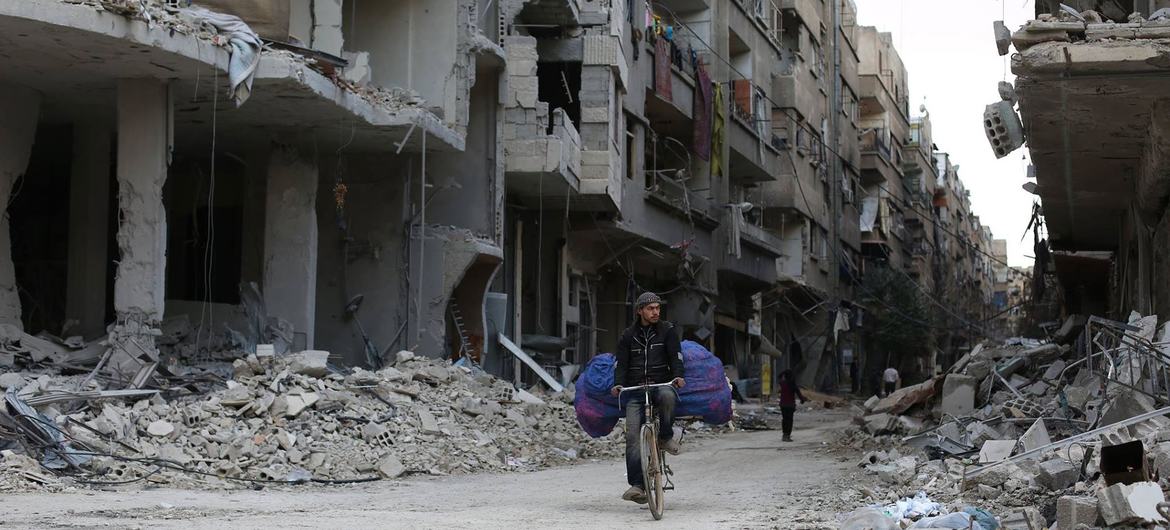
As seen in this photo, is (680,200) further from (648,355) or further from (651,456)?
(651,456)

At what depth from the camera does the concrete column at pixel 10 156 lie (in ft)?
59.6

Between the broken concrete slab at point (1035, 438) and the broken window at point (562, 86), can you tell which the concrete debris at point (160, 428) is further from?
the broken window at point (562, 86)

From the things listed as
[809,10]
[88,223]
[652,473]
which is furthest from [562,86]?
[809,10]

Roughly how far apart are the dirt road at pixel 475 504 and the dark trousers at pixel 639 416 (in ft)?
1.61

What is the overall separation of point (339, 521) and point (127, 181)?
992 centimetres

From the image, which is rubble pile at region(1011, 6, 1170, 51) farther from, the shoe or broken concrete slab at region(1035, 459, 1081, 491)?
the shoe

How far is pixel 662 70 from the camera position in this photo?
34656 mm

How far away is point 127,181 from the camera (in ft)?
59.7

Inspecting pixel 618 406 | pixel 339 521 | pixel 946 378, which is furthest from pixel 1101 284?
pixel 339 521

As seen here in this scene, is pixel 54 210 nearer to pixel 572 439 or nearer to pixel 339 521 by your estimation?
pixel 572 439

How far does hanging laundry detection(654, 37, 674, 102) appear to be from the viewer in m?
34.2

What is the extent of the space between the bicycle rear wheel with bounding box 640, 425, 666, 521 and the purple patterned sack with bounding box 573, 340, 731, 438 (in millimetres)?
810

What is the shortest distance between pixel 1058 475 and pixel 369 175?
16.4 meters

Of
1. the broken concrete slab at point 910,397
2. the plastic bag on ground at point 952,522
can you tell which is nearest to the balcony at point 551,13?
the broken concrete slab at point 910,397
